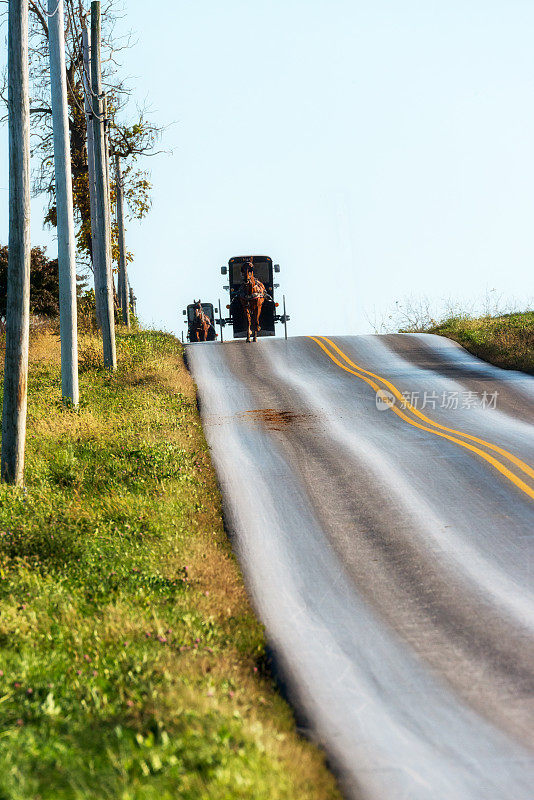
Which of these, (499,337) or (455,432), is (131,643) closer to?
(455,432)

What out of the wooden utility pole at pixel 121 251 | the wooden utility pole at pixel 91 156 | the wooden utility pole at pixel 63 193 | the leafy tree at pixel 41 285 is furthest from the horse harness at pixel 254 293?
the leafy tree at pixel 41 285

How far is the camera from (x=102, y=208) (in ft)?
63.1

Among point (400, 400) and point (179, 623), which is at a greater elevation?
point (400, 400)

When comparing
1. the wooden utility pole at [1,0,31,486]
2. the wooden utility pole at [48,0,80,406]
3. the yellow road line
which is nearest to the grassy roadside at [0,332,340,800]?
the wooden utility pole at [1,0,31,486]

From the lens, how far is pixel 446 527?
919cm

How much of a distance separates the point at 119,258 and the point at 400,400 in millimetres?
20809

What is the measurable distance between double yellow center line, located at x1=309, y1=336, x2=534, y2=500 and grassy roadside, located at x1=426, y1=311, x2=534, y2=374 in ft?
12.0

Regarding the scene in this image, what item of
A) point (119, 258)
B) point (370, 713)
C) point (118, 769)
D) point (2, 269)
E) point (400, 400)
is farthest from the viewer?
point (2, 269)

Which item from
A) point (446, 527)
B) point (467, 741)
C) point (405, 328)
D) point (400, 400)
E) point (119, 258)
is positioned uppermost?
point (119, 258)

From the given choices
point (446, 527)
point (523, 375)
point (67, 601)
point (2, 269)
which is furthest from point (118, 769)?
point (2, 269)

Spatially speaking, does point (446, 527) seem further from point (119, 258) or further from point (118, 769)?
point (119, 258)

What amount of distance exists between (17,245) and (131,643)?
6.43m

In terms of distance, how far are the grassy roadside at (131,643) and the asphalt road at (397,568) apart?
0.41 meters

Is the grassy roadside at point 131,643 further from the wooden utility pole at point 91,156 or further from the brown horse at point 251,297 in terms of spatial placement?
the brown horse at point 251,297
